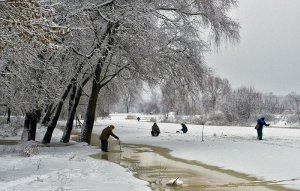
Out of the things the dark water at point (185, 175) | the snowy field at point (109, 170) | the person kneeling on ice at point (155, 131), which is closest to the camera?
the snowy field at point (109, 170)

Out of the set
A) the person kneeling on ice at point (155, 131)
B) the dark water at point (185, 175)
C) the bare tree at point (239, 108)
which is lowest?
the dark water at point (185, 175)

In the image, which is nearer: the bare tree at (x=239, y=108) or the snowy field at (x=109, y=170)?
the snowy field at (x=109, y=170)

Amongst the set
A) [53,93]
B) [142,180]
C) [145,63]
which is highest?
[145,63]

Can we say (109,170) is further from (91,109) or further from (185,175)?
(91,109)

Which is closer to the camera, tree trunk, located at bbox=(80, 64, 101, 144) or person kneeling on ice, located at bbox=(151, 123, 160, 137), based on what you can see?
tree trunk, located at bbox=(80, 64, 101, 144)

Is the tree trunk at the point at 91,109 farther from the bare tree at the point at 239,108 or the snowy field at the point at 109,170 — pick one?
the bare tree at the point at 239,108

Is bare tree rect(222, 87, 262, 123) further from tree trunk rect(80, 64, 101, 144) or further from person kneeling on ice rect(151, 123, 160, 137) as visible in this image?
tree trunk rect(80, 64, 101, 144)

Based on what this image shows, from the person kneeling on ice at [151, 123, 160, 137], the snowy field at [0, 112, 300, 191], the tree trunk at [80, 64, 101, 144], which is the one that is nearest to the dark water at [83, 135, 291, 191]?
the snowy field at [0, 112, 300, 191]

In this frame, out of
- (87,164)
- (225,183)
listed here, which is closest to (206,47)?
(87,164)

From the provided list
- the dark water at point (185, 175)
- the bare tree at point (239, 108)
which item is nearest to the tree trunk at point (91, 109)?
the dark water at point (185, 175)

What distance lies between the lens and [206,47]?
24.4 metres

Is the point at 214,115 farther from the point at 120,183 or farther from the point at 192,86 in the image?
the point at 120,183

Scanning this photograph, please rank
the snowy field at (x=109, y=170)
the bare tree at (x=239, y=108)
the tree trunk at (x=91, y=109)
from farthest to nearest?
the bare tree at (x=239, y=108) < the tree trunk at (x=91, y=109) < the snowy field at (x=109, y=170)

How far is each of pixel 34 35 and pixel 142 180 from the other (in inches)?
240
